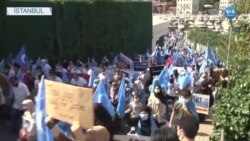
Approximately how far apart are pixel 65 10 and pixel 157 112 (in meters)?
17.6

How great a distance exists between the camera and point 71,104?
5.27 m

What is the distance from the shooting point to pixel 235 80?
996 cm

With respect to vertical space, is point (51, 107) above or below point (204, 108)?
above

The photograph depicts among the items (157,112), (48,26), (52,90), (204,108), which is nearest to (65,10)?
(48,26)

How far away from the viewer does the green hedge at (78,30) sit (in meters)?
24.4

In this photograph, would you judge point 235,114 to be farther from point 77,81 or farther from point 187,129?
point 77,81

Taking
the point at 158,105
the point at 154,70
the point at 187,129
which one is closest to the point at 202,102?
the point at 158,105

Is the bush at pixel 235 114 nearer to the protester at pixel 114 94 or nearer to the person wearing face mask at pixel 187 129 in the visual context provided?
the person wearing face mask at pixel 187 129

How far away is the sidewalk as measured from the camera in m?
12.6

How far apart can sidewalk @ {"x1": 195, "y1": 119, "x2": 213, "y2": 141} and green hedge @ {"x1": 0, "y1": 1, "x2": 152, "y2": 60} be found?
27.4 feet

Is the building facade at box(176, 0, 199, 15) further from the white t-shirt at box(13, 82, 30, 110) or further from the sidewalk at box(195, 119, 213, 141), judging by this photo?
the white t-shirt at box(13, 82, 30, 110)

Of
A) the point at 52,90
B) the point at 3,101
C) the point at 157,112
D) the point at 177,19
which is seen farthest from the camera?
the point at 177,19

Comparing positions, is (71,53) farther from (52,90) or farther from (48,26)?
(52,90)

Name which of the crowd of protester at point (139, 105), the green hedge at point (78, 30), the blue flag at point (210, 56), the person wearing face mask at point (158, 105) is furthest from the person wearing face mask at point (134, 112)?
the blue flag at point (210, 56)
